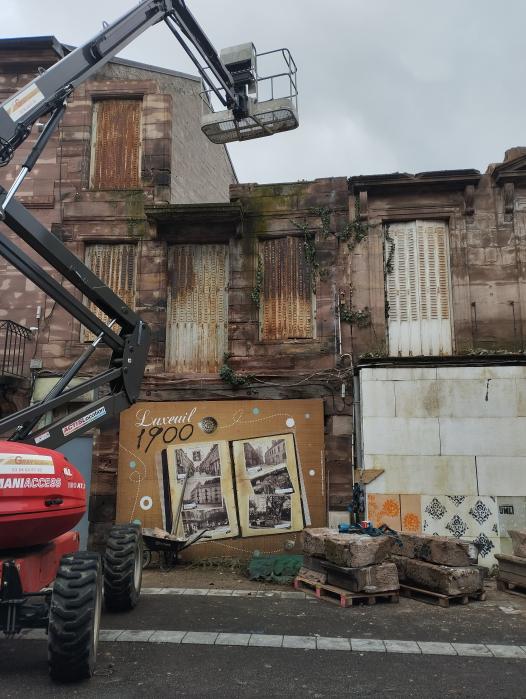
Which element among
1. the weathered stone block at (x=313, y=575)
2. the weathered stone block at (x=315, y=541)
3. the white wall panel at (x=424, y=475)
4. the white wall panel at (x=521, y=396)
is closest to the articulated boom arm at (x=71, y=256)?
the weathered stone block at (x=315, y=541)

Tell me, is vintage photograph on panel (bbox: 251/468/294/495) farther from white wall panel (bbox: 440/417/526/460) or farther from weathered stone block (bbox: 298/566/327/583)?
white wall panel (bbox: 440/417/526/460)

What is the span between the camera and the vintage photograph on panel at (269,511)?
12.6m

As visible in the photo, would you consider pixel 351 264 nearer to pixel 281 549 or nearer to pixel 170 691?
pixel 281 549

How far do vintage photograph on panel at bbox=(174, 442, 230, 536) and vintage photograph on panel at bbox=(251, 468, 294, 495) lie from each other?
823 millimetres

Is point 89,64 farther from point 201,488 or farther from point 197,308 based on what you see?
point 201,488

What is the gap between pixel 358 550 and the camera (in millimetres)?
8789

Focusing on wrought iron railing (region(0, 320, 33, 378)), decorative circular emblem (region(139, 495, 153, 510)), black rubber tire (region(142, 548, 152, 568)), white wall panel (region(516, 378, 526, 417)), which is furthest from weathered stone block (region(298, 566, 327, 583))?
wrought iron railing (region(0, 320, 33, 378))

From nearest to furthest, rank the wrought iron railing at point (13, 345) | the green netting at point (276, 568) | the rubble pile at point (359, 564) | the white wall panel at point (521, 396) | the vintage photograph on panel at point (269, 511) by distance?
1. the rubble pile at point (359, 564)
2. the green netting at point (276, 568)
3. the white wall panel at point (521, 396)
4. the vintage photograph on panel at point (269, 511)
5. the wrought iron railing at point (13, 345)

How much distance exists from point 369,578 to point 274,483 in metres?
4.27

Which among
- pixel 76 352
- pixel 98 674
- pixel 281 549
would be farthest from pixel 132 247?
pixel 98 674

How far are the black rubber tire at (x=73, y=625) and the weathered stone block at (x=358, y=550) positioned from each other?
4.21m

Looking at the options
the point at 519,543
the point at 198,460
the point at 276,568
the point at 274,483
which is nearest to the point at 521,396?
the point at 519,543

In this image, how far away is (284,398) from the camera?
43.3ft

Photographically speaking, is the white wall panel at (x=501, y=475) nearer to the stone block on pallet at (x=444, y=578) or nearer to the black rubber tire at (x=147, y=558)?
the stone block on pallet at (x=444, y=578)
